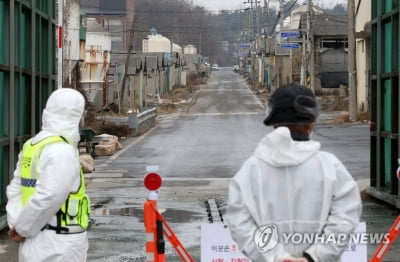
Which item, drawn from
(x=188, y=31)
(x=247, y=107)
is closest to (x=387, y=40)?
(x=247, y=107)

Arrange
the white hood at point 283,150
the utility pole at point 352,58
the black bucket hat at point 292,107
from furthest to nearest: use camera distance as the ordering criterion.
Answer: the utility pole at point 352,58 → the black bucket hat at point 292,107 → the white hood at point 283,150

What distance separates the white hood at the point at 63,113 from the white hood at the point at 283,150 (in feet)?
5.47

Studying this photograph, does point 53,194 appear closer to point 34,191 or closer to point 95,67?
point 34,191

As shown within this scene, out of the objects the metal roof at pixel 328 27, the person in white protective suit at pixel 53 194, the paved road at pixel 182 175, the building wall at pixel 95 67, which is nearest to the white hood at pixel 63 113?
the person in white protective suit at pixel 53 194

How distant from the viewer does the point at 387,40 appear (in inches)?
541

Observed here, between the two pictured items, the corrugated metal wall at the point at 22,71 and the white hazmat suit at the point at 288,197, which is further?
the corrugated metal wall at the point at 22,71

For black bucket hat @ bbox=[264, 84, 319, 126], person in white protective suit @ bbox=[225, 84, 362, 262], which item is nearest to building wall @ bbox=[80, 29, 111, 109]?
black bucket hat @ bbox=[264, 84, 319, 126]

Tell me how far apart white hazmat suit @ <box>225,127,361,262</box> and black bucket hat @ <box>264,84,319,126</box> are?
11cm

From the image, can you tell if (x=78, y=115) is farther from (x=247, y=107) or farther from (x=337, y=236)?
(x=247, y=107)

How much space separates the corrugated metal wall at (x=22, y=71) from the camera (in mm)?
11281

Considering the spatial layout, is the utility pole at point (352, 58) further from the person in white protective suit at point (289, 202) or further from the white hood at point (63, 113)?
the person in white protective suit at point (289, 202)

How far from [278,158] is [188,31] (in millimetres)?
145238

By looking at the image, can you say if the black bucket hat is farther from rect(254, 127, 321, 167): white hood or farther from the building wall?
the building wall

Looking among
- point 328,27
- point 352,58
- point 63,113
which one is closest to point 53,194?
point 63,113
